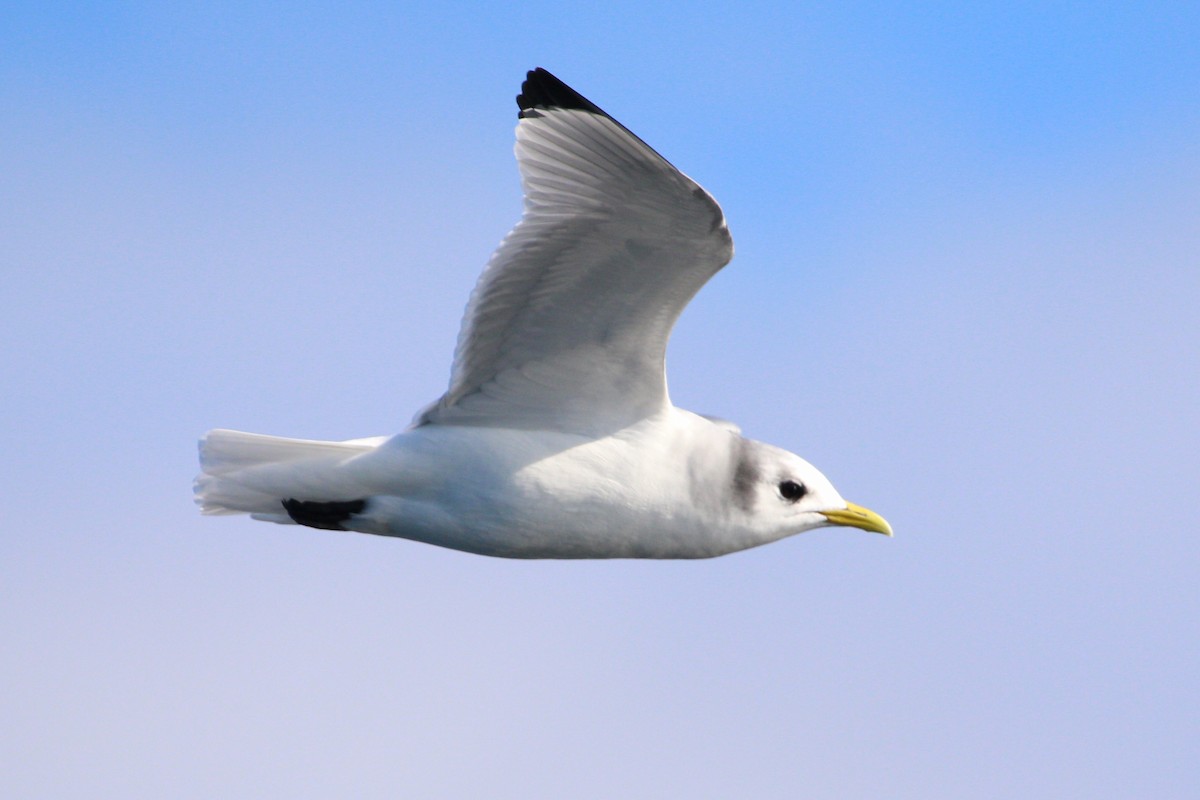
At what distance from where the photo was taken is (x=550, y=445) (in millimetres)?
9430

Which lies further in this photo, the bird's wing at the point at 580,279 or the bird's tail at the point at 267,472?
the bird's tail at the point at 267,472

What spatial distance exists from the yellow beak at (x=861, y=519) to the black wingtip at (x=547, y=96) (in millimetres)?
2896

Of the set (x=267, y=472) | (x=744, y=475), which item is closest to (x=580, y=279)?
(x=744, y=475)

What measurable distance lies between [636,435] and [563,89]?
193 cm

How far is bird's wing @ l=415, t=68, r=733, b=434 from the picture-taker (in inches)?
339

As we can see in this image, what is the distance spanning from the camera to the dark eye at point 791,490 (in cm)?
973

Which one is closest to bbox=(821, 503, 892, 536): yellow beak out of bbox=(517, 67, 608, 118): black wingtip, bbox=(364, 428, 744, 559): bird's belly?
bbox=(364, 428, 744, 559): bird's belly

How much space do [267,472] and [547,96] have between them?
8.45 ft

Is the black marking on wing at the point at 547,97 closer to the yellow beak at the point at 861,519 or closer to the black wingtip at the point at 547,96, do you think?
the black wingtip at the point at 547,96

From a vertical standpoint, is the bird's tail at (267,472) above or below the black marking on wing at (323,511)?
above

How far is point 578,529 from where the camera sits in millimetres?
9312

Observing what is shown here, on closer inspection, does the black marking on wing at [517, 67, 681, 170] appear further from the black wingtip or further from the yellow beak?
the yellow beak

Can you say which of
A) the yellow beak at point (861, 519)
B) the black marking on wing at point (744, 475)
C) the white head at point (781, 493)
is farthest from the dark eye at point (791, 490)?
the yellow beak at point (861, 519)

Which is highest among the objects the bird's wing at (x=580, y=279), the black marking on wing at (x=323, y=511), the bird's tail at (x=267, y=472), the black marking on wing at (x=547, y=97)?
the black marking on wing at (x=547, y=97)
